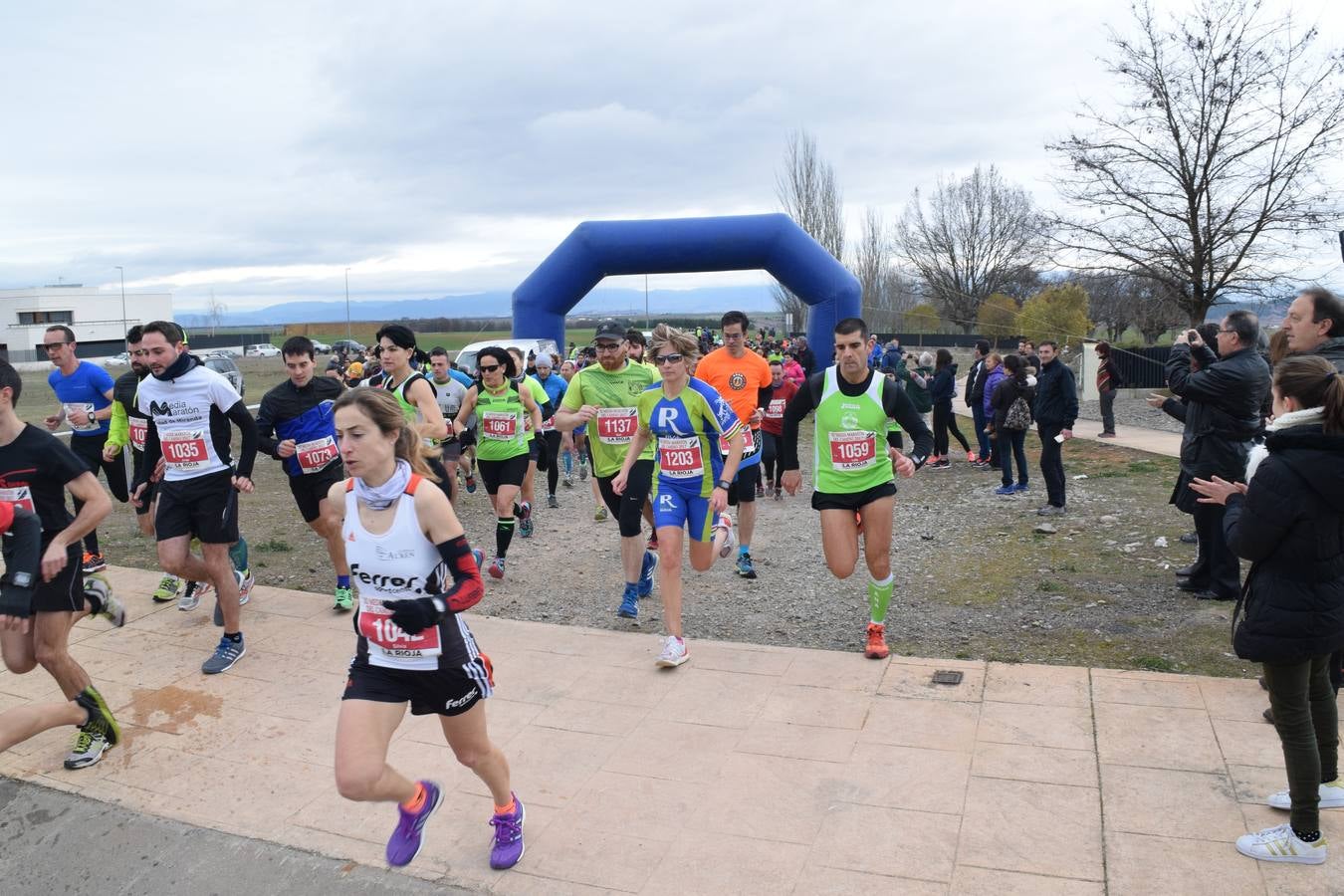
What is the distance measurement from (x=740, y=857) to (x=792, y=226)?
16.6 metres

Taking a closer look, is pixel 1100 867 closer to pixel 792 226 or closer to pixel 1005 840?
pixel 1005 840

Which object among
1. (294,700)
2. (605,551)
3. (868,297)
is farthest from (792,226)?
(868,297)

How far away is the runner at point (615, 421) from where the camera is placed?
6.59 meters

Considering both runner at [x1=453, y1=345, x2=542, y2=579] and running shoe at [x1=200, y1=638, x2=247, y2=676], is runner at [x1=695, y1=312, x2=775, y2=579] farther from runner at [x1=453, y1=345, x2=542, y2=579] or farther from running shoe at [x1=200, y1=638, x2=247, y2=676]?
running shoe at [x1=200, y1=638, x2=247, y2=676]

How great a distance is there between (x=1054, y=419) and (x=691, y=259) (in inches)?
408

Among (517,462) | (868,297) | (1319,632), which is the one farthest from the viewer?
(868,297)

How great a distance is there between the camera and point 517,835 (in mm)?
3559

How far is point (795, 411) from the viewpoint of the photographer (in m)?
5.76

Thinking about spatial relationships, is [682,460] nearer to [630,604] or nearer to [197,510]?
[630,604]

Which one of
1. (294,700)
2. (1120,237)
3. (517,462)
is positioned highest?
(1120,237)

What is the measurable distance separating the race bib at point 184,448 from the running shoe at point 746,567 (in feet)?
13.4

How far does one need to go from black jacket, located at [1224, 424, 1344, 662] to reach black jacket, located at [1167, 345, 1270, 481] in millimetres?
2792

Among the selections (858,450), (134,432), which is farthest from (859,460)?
(134,432)

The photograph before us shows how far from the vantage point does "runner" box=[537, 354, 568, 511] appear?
10602 mm
